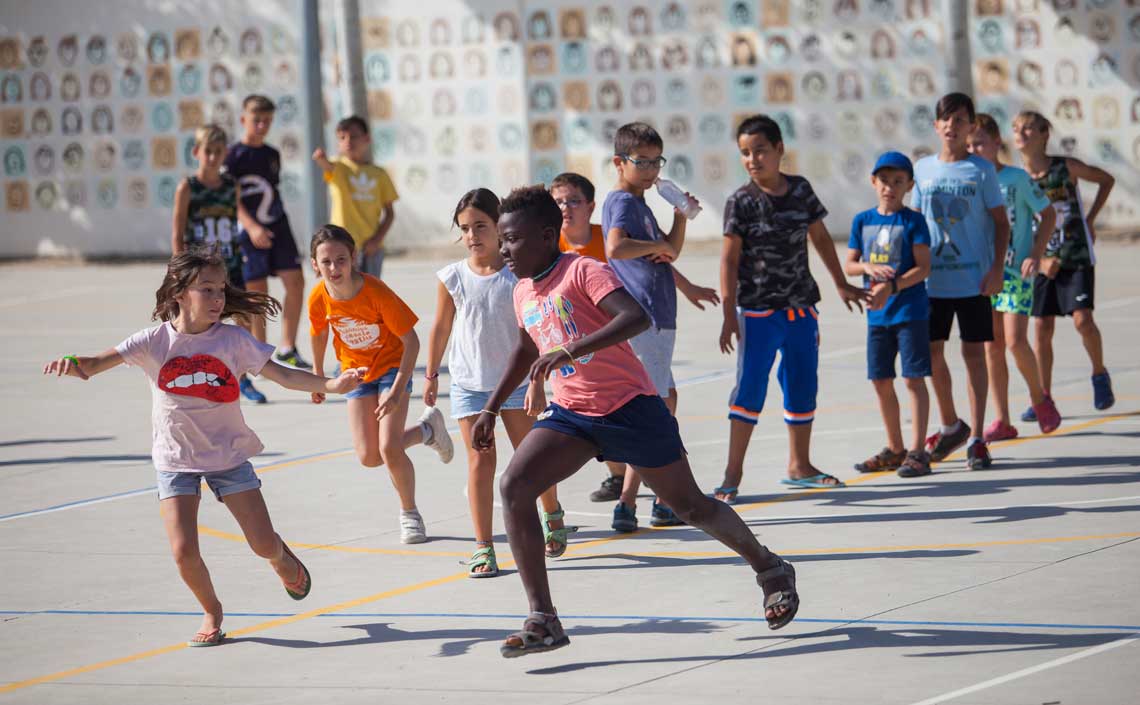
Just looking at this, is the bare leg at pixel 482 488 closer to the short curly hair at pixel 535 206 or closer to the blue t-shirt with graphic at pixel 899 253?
the short curly hair at pixel 535 206

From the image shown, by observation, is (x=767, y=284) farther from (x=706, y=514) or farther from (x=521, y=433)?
(x=706, y=514)

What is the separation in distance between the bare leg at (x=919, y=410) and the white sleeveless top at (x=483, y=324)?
260 cm

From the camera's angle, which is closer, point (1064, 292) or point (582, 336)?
point (582, 336)

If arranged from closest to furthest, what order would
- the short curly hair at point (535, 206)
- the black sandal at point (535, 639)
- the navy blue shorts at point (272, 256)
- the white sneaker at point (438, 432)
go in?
the black sandal at point (535, 639) → the short curly hair at point (535, 206) → the white sneaker at point (438, 432) → the navy blue shorts at point (272, 256)

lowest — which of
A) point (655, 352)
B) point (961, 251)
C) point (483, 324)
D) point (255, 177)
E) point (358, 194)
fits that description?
point (655, 352)

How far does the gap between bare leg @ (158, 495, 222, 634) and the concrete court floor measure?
5.7 inches

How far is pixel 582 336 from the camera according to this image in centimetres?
643

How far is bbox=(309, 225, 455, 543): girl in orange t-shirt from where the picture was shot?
8250 millimetres

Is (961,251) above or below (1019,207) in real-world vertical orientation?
below

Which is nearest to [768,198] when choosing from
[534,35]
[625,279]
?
[625,279]

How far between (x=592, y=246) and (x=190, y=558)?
2751 millimetres

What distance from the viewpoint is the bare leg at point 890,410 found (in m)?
9.56

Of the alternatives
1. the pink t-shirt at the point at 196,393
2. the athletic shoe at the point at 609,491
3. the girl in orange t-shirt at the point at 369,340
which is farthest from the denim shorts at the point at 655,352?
the pink t-shirt at the point at 196,393

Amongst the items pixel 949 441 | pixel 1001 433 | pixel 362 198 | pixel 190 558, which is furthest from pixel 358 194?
pixel 190 558
